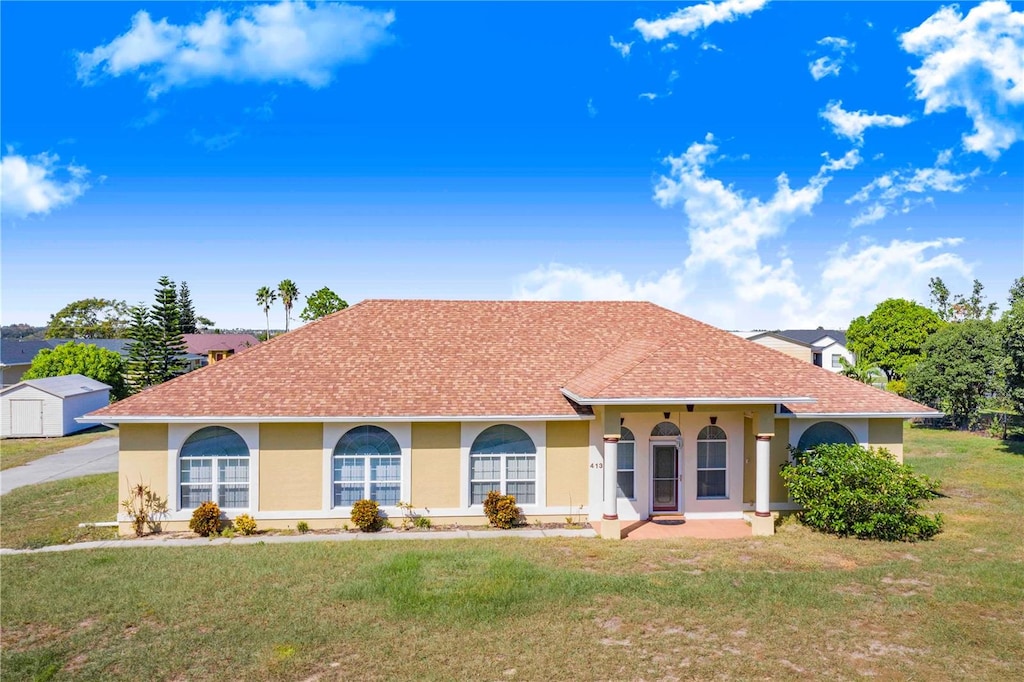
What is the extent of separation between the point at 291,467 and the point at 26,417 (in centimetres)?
2913

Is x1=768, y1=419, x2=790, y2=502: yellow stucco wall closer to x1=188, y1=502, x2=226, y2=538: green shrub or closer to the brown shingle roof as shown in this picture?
the brown shingle roof

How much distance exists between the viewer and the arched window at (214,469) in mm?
15430

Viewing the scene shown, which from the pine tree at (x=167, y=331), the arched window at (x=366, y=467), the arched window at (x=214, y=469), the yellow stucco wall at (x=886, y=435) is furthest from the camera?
the pine tree at (x=167, y=331)

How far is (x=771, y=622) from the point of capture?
9773 millimetres

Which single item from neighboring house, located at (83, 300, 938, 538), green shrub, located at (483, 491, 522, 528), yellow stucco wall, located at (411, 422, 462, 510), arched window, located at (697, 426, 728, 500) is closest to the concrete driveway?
neighboring house, located at (83, 300, 938, 538)

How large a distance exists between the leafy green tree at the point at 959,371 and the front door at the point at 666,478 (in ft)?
78.8

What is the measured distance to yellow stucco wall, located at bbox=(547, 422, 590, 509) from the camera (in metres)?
16.2

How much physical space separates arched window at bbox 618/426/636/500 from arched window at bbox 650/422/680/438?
23.9 inches

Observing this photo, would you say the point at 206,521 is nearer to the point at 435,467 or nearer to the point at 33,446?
the point at 435,467

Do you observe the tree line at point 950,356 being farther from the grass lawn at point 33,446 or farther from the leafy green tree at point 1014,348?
the grass lawn at point 33,446

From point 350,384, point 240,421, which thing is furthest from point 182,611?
point 350,384

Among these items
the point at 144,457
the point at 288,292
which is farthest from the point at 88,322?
the point at 144,457

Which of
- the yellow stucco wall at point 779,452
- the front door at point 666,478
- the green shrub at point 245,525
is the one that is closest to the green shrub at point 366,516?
the green shrub at point 245,525

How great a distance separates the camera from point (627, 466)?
1650cm
